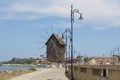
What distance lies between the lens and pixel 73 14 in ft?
119

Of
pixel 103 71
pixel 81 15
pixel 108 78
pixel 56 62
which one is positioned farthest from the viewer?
pixel 56 62

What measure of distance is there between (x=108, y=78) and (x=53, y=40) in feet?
443

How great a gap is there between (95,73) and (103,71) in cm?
379

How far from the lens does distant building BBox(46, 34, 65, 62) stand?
14800 centimetres

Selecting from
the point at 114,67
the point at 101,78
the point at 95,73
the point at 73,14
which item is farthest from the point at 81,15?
the point at 114,67

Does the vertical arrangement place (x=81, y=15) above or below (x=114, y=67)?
above

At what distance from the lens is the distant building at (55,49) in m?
148

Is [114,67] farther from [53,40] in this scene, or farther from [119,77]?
[53,40]

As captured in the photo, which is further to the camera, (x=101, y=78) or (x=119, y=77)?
(x=101, y=78)

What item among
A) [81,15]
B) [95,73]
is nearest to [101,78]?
[95,73]

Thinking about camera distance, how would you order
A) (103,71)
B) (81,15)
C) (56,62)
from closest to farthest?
(103,71)
(81,15)
(56,62)

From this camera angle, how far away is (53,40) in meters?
154

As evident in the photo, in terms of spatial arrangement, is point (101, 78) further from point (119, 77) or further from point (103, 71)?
point (119, 77)

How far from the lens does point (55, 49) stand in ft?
494
